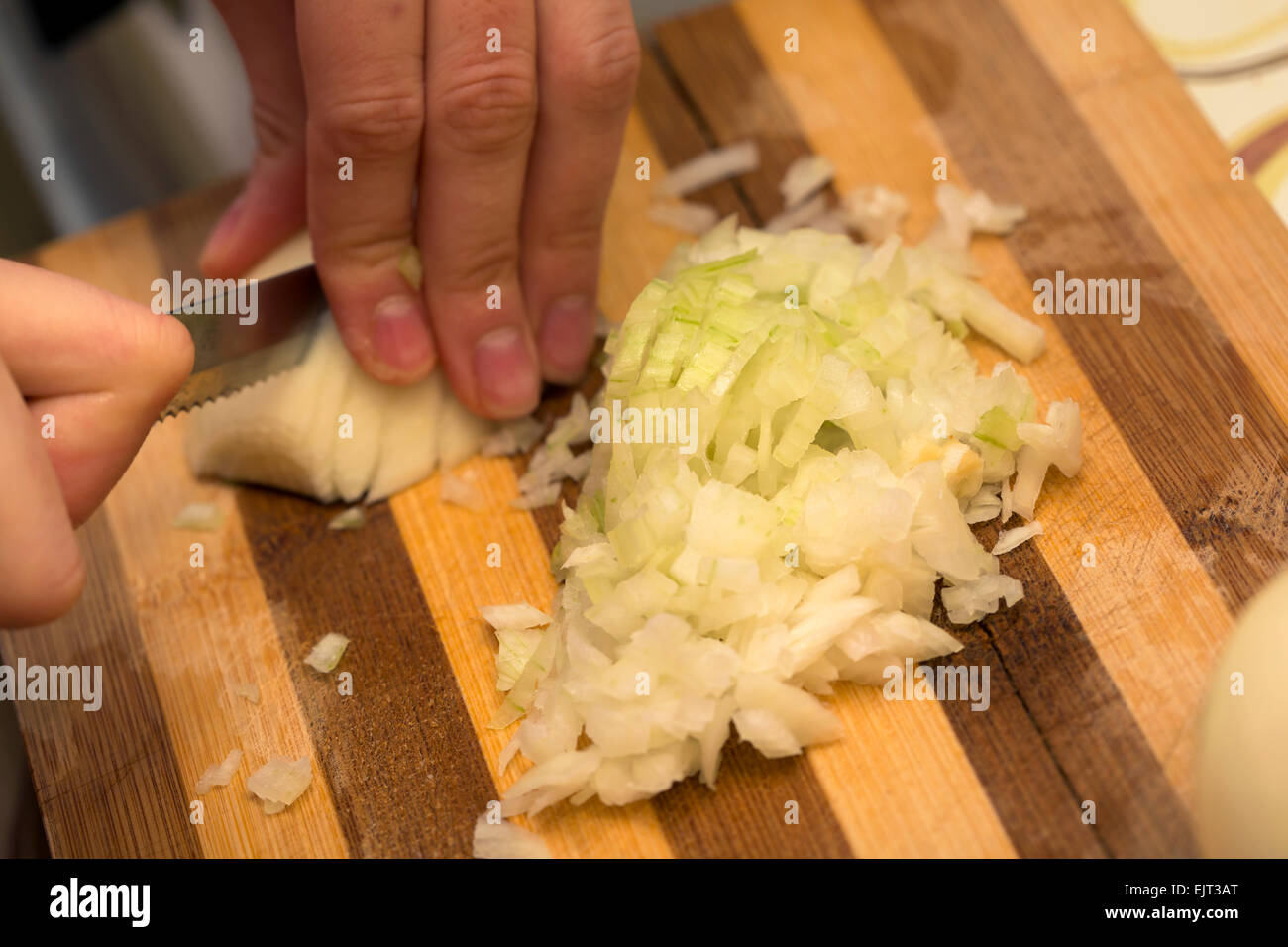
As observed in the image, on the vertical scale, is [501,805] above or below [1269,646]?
below

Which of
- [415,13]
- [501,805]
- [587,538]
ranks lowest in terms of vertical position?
[501,805]

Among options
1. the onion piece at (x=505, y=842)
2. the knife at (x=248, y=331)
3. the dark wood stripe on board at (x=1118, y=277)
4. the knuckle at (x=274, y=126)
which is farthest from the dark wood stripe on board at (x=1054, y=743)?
the knuckle at (x=274, y=126)

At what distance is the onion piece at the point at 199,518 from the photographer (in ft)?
5.09

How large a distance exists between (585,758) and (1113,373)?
0.83m

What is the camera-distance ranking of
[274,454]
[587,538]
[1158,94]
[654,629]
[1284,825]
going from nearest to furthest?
[1284,825], [654,629], [587,538], [274,454], [1158,94]

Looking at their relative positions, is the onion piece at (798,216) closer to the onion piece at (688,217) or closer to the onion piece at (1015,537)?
the onion piece at (688,217)

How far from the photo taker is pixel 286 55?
1.55m

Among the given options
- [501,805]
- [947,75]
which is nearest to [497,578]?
[501,805]

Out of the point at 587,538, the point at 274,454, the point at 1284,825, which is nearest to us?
the point at 1284,825

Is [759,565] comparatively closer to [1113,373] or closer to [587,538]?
[587,538]

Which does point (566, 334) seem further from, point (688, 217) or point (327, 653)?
point (327, 653)

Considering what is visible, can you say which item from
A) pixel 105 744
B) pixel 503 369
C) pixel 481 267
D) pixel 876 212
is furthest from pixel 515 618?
pixel 876 212

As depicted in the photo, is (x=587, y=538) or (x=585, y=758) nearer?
(x=585, y=758)

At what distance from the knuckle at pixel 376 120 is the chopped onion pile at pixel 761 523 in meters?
0.34
